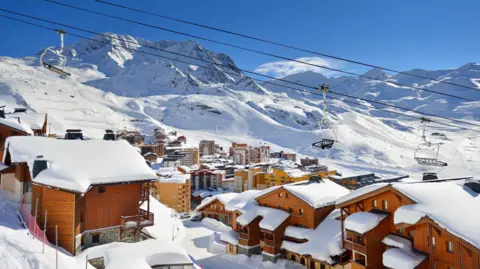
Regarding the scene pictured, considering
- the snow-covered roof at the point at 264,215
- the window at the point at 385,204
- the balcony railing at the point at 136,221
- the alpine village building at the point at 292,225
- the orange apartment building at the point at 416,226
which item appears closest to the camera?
the orange apartment building at the point at 416,226

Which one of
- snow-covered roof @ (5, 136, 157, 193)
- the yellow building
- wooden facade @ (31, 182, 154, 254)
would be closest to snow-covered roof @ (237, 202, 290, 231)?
wooden facade @ (31, 182, 154, 254)

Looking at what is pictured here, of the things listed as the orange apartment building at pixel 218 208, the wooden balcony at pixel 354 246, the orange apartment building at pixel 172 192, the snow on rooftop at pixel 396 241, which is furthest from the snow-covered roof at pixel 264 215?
the orange apartment building at pixel 172 192

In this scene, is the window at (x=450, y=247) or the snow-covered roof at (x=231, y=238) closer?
the window at (x=450, y=247)

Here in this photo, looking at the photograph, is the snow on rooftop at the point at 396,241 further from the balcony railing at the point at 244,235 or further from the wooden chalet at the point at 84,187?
the wooden chalet at the point at 84,187

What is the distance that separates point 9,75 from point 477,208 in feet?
701

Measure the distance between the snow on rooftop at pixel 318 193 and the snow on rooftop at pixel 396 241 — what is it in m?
7.32

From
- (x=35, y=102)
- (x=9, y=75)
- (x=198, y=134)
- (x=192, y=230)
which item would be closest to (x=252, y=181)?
(x=192, y=230)

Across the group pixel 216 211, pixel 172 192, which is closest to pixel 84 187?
pixel 216 211

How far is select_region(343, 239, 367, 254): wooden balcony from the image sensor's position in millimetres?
19594

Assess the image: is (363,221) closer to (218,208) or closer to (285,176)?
(218,208)

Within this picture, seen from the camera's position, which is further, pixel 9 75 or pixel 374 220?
pixel 9 75

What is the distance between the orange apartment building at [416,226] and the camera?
15.0 meters

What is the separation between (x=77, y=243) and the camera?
17391 millimetres

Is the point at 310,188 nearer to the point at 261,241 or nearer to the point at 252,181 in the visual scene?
the point at 261,241
